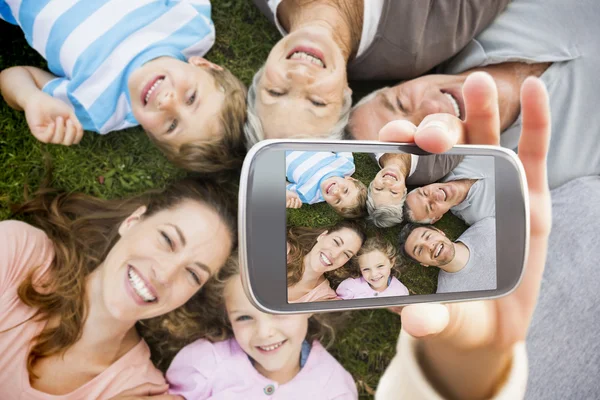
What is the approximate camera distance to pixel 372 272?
0.67 metres

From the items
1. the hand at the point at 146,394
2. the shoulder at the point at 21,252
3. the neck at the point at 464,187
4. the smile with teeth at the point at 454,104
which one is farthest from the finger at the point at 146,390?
the smile with teeth at the point at 454,104

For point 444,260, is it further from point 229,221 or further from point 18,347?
point 18,347

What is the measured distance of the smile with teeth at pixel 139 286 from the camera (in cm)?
118

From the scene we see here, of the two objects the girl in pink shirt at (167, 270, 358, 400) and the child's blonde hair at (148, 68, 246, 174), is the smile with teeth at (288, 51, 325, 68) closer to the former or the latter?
the child's blonde hair at (148, 68, 246, 174)

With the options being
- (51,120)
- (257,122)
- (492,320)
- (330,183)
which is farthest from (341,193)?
(51,120)

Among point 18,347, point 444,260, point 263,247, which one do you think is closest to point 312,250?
point 263,247

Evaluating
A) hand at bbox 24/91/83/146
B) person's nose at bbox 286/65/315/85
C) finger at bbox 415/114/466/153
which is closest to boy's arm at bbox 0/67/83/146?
hand at bbox 24/91/83/146

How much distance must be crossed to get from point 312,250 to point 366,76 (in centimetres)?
77

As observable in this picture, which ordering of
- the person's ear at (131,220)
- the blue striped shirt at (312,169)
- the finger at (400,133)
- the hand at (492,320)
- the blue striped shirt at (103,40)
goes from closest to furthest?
the blue striped shirt at (312,169), the finger at (400,133), the hand at (492,320), the blue striped shirt at (103,40), the person's ear at (131,220)

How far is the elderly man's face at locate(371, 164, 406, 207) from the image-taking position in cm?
65

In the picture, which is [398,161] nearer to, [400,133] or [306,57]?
[400,133]

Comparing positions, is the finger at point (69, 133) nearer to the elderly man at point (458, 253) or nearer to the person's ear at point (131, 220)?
the person's ear at point (131, 220)

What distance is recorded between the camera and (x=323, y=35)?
1.15 m

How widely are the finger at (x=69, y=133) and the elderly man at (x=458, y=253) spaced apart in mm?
951
